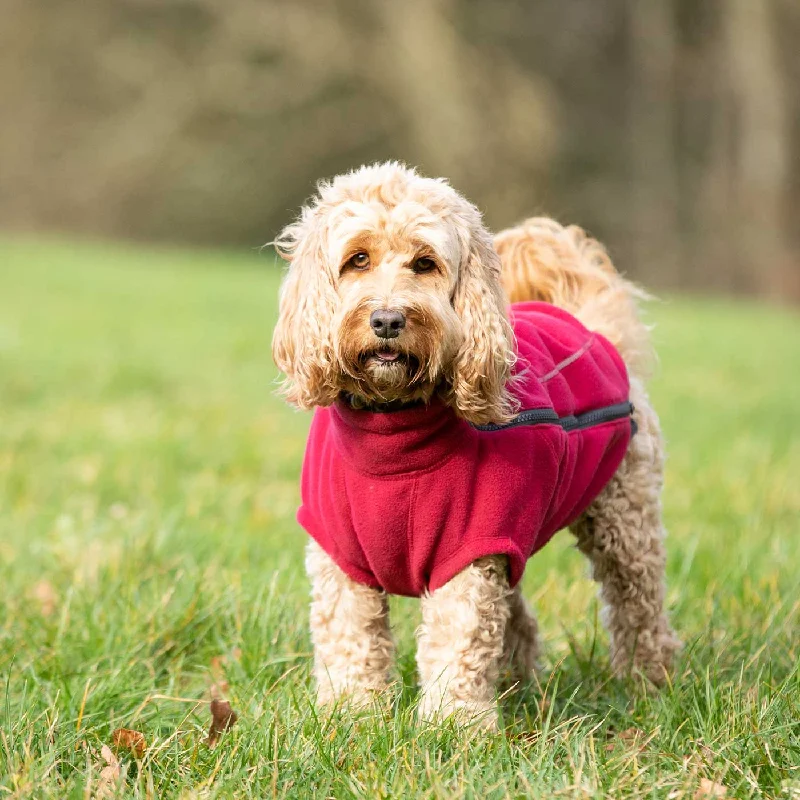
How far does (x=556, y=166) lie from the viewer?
28.1 metres

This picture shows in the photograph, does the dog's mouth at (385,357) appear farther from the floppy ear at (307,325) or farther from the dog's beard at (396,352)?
the floppy ear at (307,325)

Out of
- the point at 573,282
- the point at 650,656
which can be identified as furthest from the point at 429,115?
the point at 650,656

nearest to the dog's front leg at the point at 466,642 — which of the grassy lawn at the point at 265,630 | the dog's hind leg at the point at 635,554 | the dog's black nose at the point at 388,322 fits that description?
the grassy lawn at the point at 265,630

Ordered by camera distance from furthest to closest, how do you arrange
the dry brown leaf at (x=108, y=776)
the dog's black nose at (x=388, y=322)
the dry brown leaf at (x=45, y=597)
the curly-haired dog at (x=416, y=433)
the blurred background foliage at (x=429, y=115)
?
1. the blurred background foliage at (x=429, y=115)
2. the dry brown leaf at (x=45, y=597)
3. the curly-haired dog at (x=416, y=433)
4. the dog's black nose at (x=388, y=322)
5. the dry brown leaf at (x=108, y=776)

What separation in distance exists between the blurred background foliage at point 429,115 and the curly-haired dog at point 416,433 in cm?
2363

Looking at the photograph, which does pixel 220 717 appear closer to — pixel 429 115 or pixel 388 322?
pixel 388 322

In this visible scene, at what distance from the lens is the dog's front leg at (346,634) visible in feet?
11.0

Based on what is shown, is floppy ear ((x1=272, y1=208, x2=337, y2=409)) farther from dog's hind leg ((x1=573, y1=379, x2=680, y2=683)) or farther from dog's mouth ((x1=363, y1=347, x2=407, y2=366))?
dog's hind leg ((x1=573, y1=379, x2=680, y2=683))

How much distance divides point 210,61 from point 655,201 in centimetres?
1138

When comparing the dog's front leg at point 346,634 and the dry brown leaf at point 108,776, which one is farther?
the dog's front leg at point 346,634

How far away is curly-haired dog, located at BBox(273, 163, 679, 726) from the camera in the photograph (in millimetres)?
3055

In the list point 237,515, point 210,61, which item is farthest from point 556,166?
point 237,515

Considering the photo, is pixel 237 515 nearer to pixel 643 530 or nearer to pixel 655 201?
pixel 643 530

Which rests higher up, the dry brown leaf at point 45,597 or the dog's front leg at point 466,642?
the dog's front leg at point 466,642
